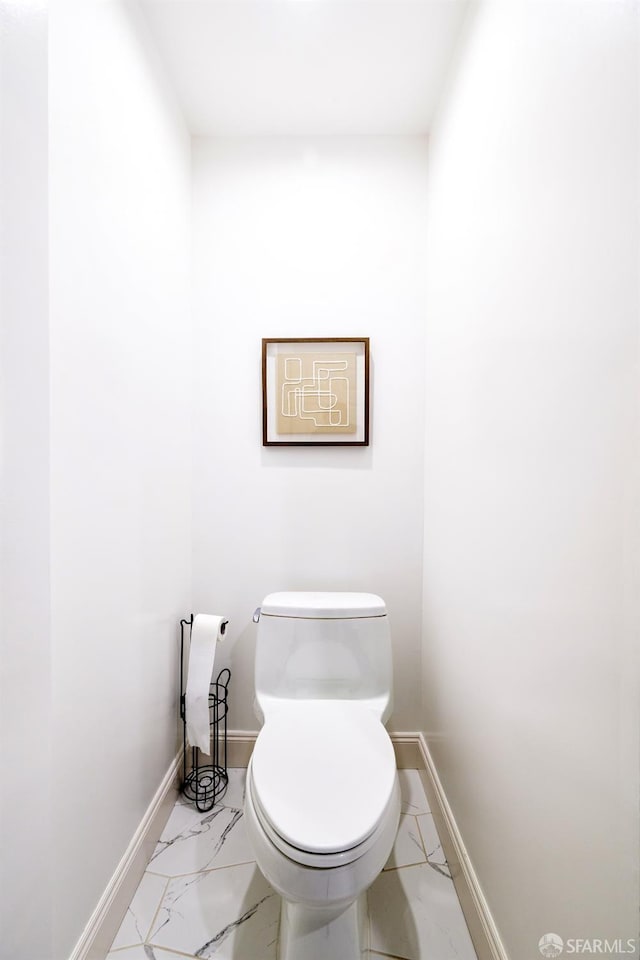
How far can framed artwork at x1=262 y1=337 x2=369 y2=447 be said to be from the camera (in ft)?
5.56

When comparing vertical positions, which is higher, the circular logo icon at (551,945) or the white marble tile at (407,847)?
the circular logo icon at (551,945)

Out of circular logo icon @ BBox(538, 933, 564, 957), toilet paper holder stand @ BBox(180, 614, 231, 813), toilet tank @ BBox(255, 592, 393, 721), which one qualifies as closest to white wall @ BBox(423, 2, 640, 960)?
circular logo icon @ BBox(538, 933, 564, 957)

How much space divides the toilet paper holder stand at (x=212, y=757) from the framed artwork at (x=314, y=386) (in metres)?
0.84

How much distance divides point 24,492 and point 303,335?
117 centimetres

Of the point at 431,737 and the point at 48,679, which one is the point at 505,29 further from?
the point at 431,737

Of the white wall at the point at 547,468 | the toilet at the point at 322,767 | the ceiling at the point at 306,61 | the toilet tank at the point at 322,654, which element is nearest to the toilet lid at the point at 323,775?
the toilet at the point at 322,767

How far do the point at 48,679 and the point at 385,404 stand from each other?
1340 mm

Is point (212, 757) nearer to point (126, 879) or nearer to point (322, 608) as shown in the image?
point (126, 879)

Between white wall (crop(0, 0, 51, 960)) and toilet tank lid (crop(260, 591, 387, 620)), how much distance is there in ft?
2.54

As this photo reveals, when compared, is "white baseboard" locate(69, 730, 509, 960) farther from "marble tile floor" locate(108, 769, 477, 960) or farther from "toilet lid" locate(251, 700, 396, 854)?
"toilet lid" locate(251, 700, 396, 854)

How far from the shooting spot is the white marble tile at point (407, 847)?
1325mm

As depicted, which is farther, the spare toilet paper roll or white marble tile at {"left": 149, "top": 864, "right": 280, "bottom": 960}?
the spare toilet paper roll

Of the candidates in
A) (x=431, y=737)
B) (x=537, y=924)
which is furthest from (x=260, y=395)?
(x=537, y=924)

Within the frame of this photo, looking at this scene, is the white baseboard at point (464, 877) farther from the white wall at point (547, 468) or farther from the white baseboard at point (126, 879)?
the white baseboard at point (126, 879)
